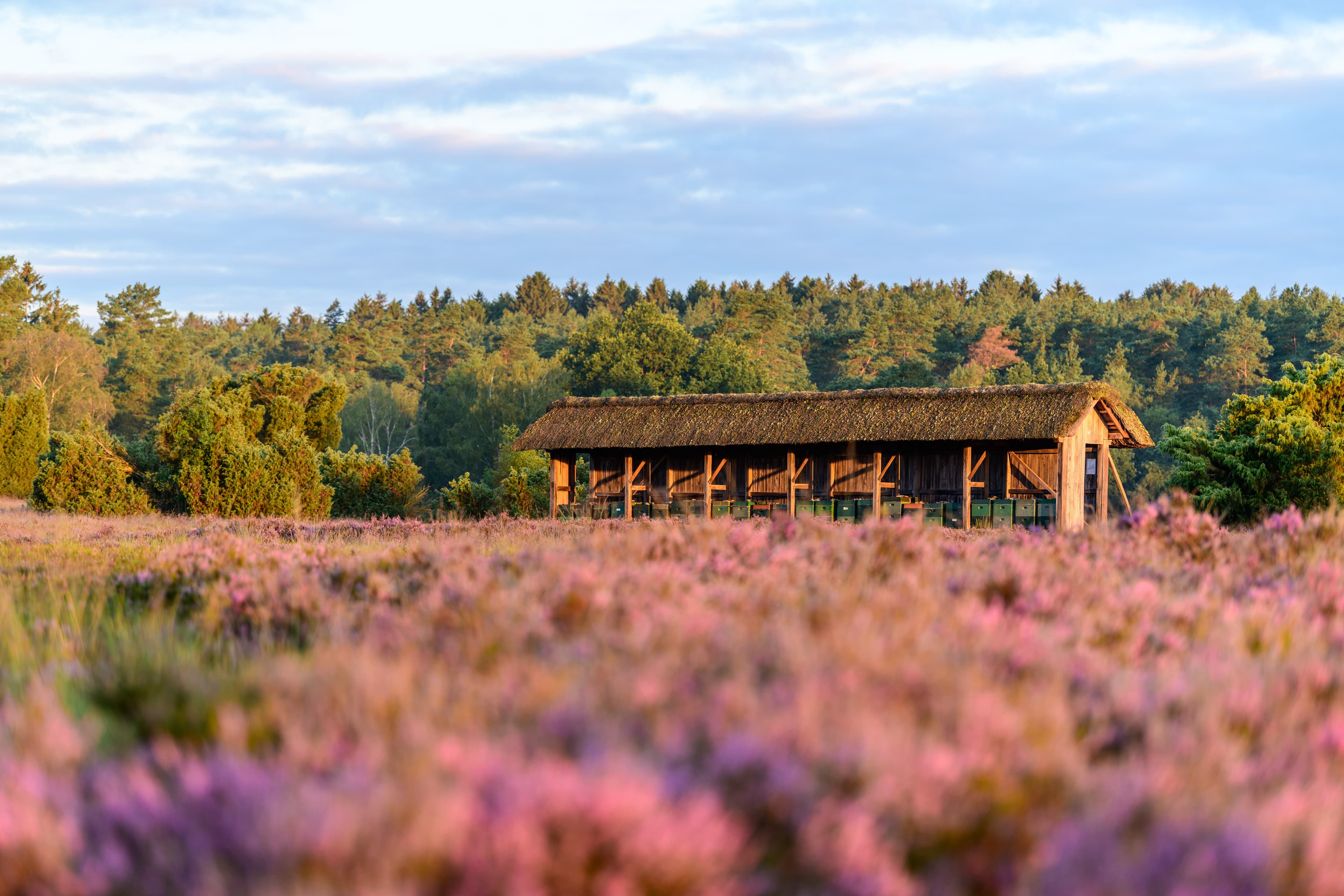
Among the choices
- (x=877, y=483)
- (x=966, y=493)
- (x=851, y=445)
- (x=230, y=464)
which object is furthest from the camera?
(x=230, y=464)

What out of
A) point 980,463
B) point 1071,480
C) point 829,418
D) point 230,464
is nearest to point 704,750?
point 829,418

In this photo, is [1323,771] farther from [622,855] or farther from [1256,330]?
[1256,330]

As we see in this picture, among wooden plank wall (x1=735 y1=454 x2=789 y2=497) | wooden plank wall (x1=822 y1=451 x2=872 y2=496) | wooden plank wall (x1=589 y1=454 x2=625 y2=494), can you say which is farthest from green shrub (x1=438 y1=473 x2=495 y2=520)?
wooden plank wall (x1=822 y1=451 x2=872 y2=496)

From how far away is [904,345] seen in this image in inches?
3157

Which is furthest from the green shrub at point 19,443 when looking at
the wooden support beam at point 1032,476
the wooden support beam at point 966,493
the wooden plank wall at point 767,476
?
the wooden support beam at point 1032,476

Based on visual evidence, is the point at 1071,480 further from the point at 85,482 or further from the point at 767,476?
the point at 85,482

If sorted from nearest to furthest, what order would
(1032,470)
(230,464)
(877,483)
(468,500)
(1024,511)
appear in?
(1024,511), (877,483), (1032,470), (230,464), (468,500)

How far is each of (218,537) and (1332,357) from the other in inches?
1250

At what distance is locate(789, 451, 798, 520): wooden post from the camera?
104 ft

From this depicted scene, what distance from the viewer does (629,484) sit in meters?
34.5

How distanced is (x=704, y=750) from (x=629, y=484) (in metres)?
32.1

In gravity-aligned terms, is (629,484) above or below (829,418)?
below

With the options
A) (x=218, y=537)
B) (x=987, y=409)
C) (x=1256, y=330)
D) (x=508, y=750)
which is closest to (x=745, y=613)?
(x=508, y=750)

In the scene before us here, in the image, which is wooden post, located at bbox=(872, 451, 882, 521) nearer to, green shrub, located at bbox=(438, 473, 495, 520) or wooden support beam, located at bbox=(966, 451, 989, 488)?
wooden support beam, located at bbox=(966, 451, 989, 488)
